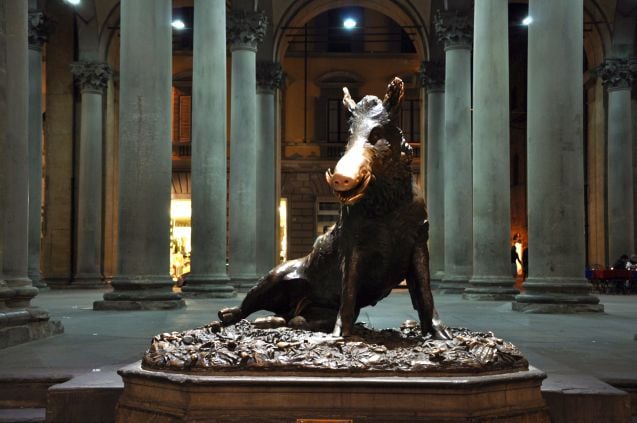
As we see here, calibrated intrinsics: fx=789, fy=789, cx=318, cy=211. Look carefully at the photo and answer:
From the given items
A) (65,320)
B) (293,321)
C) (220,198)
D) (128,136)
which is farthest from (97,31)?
(293,321)

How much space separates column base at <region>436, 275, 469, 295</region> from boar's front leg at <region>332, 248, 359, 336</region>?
16.0m

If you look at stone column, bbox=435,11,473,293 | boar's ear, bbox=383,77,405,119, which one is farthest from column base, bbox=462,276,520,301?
boar's ear, bbox=383,77,405,119

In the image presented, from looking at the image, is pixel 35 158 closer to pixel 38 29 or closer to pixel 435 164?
pixel 38 29

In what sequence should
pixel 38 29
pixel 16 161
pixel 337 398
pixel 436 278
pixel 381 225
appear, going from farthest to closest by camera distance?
pixel 436 278, pixel 38 29, pixel 16 161, pixel 381 225, pixel 337 398

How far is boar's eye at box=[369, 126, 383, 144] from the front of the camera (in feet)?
14.4

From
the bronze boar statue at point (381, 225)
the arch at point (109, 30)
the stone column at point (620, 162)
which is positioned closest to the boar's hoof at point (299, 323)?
the bronze boar statue at point (381, 225)

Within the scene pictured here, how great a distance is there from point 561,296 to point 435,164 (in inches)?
553

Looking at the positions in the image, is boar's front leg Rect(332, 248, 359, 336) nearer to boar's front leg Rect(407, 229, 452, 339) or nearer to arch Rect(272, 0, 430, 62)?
boar's front leg Rect(407, 229, 452, 339)

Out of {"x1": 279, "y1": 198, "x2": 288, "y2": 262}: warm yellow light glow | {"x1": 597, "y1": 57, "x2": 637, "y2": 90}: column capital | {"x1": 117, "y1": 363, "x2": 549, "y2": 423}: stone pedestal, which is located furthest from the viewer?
{"x1": 279, "y1": 198, "x2": 288, "y2": 262}: warm yellow light glow

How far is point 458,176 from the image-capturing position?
20.8m

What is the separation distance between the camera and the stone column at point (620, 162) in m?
26.6

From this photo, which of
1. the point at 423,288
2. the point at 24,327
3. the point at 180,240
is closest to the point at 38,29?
the point at 180,240

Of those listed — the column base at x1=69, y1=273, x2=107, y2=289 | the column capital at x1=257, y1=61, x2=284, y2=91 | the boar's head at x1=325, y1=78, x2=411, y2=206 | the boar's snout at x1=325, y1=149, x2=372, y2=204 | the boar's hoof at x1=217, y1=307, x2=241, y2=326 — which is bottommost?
the column base at x1=69, y1=273, x2=107, y2=289

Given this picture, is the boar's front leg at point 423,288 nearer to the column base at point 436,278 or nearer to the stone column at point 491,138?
the stone column at point 491,138
